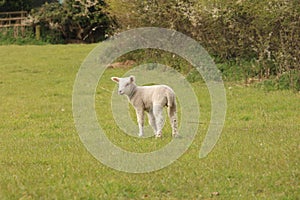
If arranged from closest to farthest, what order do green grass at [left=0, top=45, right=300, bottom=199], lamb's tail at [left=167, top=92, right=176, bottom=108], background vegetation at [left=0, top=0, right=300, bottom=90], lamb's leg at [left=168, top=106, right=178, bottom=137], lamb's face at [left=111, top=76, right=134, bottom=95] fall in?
green grass at [left=0, top=45, right=300, bottom=199], lamb's tail at [left=167, top=92, right=176, bottom=108], lamb's leg at [left=168, top=106, right=178, bottom=137], lamb's face at [left=111, top=76, right=134, bottom=95], background vegetation at [left=0, top=0, right=300, bottom=90]

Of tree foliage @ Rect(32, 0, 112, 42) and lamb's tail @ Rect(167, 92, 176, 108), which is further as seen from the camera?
tree foliage @ Rect(32, 0, 112, 42)

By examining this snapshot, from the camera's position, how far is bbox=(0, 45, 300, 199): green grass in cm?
805

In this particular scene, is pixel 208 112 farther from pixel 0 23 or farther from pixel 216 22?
pixel 0 23

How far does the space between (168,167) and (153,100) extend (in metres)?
2.38

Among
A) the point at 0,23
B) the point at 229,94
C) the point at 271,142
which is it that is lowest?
the point at 0,23

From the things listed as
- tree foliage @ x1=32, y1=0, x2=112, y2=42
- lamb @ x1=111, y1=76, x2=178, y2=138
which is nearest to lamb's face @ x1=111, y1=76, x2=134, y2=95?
lamb @ x1=111, y1=76, x2=178, y2=138

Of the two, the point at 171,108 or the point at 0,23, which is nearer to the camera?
the point at 171,108

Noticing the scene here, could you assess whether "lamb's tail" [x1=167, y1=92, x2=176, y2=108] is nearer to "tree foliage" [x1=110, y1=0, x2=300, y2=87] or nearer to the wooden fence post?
"tree foliage" [x1=110, y1=0, x2=300, y2=87]

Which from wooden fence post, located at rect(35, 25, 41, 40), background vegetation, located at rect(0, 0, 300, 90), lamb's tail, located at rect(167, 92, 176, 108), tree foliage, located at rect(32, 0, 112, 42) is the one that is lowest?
wooden fence post, located at rect(35, 25, 41, 40)

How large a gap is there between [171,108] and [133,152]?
4.64ft

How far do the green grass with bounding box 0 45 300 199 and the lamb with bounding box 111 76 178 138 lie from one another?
0.32 m

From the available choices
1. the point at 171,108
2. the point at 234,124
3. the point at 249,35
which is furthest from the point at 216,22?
the point at 171,108

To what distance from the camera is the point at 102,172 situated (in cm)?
902

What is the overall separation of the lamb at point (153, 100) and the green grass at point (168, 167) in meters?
0.32
